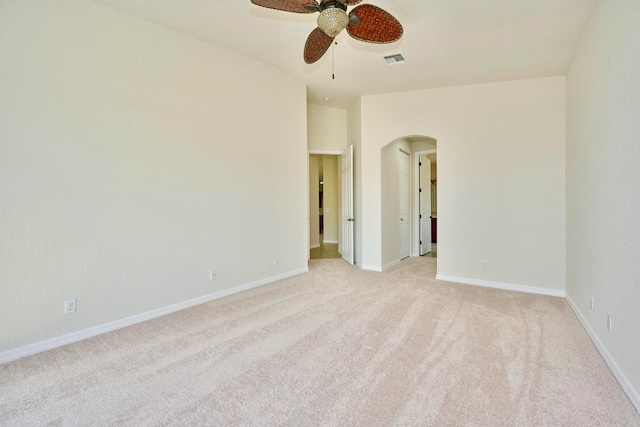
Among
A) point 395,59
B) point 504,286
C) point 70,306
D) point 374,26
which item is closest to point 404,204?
point 504,286

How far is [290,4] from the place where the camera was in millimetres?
2115

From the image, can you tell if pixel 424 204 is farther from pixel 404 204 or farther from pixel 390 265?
pixel 390 265

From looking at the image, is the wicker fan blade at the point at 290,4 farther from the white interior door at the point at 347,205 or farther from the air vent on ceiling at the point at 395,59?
the white interior door at the point at 347,205

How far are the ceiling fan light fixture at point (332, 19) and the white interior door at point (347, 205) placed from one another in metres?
3.40

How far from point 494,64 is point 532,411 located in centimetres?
374

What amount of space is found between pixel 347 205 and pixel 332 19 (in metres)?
4.00

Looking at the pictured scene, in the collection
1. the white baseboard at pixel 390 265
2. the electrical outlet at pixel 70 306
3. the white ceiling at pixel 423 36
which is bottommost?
the white baseboard at pixel 390 265

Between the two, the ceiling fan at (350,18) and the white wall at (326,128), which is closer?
the ceiling fan at (350,18)

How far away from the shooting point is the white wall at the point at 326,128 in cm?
586

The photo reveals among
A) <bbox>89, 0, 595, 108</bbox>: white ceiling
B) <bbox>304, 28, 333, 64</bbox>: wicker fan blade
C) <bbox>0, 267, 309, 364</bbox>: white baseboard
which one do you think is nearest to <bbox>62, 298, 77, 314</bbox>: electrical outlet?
<bbox>0, 267, 309, 364</bbox>: white baseboard

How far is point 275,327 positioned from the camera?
2.89m

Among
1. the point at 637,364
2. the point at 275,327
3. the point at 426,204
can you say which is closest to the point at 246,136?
the point at 275,327

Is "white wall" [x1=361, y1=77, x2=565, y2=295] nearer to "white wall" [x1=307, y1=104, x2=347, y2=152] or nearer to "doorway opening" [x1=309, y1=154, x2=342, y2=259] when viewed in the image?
"white wall" [x1=307, y1=104, x2=347, y2=152]

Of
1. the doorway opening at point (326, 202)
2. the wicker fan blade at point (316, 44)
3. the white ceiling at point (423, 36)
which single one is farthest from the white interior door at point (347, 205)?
the wicker fan blade at point (316, 44)
